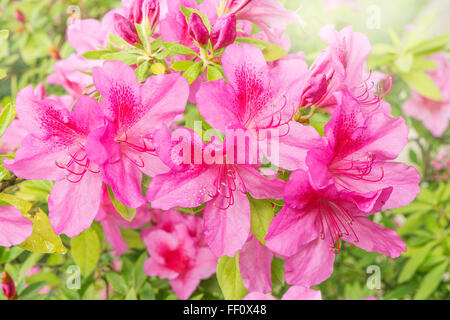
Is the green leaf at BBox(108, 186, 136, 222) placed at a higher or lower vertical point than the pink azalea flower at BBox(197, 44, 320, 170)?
lower

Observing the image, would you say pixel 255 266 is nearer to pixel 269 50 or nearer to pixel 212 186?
pixel 212 186

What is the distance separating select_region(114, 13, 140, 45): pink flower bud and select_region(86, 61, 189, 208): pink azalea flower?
12 cm

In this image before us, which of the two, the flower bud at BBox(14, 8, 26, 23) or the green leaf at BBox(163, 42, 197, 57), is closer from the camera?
the green leaf at BBox(163, 42, 197, 57)

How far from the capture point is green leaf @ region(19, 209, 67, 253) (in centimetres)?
74

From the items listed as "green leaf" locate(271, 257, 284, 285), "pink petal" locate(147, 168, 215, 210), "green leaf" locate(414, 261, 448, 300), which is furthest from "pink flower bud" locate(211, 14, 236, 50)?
"green leaf" locate(414, 261, 448, 300)

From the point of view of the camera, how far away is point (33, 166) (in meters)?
0.69

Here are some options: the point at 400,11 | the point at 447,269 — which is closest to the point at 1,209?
the point at 447,269

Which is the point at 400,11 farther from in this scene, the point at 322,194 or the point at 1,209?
the point at 1,209

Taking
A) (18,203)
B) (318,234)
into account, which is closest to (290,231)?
(318,234)

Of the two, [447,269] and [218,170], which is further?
[447,269]

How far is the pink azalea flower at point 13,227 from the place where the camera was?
690 millimetres

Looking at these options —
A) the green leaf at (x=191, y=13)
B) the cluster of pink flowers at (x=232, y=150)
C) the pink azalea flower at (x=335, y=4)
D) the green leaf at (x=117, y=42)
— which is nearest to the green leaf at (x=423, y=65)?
the pink azalea flower at (x=335, y=4)

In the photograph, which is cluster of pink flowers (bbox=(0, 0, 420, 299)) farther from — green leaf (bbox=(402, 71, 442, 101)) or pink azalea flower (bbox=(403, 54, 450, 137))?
pink azalea flower (bbox=(403, 54, 450, 137))
